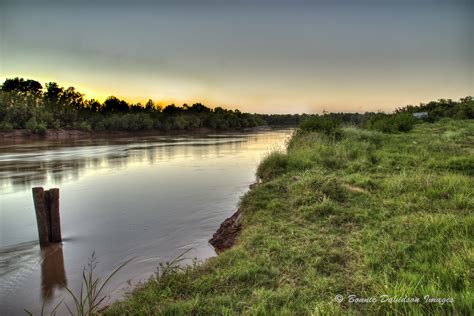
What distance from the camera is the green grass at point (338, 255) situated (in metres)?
3.22

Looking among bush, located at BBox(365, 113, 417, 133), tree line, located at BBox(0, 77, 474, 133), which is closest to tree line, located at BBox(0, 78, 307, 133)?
tree line, located at BBox(0, 77, 474, 133)

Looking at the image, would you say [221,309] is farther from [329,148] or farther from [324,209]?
[329,148]

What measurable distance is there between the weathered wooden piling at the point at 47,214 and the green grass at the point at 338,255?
4082 mm

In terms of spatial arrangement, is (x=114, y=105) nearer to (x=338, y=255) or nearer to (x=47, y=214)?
(x=47, y=214)

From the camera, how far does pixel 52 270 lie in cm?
602

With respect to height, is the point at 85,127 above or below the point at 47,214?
above

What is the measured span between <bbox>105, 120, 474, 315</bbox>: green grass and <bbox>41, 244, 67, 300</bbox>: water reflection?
95.0 inches

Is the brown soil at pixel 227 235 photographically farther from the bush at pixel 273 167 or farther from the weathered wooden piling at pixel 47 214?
the weathered wooden piling at pixel 47 214

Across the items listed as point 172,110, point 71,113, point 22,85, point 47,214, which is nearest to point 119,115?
point 71,113

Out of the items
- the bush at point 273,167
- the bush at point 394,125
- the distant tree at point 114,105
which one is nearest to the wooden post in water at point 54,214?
the bush at point 273,167

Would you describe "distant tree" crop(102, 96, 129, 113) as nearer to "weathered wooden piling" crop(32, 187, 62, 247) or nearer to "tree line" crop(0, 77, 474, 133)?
"tree line" crop(0, 77, 474, 133)

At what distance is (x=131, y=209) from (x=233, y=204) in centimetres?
343

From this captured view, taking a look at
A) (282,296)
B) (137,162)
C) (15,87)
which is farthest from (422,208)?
(15,87)

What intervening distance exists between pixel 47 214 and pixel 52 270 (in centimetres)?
155
